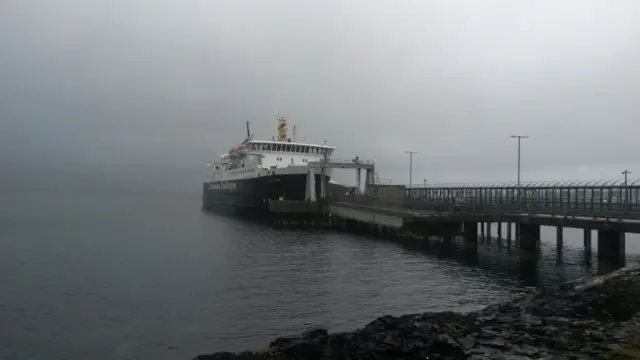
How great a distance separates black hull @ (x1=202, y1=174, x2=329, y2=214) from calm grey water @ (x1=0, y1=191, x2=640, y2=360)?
1693 cm

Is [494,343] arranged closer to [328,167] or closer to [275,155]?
[328,167]

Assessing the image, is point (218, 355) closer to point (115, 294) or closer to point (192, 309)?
point (192, 309)

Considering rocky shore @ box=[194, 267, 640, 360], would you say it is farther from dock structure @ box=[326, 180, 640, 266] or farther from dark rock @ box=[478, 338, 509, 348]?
dock structure @ box=[326, 180, 640, 266]

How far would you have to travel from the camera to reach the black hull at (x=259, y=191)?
161 ft

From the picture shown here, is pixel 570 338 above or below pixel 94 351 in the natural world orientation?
above

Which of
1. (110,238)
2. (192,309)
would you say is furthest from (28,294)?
(110,238)

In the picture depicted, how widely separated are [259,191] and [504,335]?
1769 inches

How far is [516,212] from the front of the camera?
27656 millimetres

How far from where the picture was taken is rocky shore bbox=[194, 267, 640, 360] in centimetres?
874

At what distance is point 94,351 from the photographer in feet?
37.0

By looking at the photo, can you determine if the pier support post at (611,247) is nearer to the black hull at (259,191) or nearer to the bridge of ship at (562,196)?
the bridge of ship at (562,196)

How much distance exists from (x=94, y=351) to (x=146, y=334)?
Result: 1.50 metres

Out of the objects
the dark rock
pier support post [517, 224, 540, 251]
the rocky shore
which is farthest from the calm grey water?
the dark rock

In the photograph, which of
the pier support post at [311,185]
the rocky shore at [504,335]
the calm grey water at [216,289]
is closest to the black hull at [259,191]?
the pier support post at [311,185]
